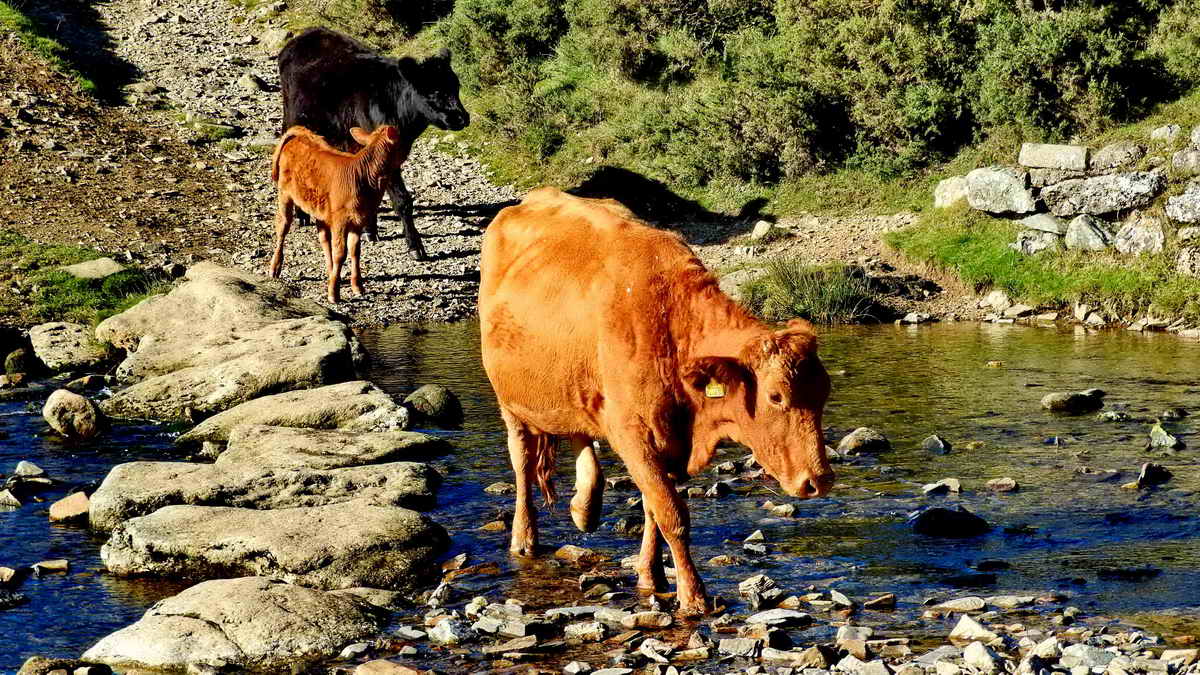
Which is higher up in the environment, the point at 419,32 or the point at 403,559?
the point at 419,32

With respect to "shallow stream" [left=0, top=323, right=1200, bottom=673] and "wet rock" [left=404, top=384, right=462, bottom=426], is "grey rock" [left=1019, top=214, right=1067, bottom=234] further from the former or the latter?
"wet rock" [left=404, top=384, right=462, bottom=426]

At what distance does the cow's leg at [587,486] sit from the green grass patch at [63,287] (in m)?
12.4

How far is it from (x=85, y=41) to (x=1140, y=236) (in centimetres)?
2833

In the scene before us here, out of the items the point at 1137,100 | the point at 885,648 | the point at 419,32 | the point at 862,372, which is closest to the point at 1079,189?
the point at 1137,100

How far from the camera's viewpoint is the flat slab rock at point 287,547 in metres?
9.31

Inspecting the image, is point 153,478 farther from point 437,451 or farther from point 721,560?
point 721,560

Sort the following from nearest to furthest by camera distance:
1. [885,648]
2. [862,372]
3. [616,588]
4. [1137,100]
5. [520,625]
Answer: [885,648], [520,625], [616,588], [862,372], [1137,100]

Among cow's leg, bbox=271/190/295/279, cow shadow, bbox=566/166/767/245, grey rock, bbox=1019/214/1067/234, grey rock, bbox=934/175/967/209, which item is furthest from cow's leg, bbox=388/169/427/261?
grey rock, bbox=1019/214/1067/234

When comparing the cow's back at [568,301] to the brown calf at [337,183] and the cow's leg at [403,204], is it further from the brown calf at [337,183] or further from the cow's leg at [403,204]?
the cow's leg at [403,204]

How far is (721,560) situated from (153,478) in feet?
15.9

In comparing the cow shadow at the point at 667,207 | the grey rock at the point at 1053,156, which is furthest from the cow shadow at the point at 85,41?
the grey rock at the point at 1053,156

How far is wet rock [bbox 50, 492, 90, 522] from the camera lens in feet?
35.9

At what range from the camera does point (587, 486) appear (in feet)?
30.2

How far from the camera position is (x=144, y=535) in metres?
9.66
